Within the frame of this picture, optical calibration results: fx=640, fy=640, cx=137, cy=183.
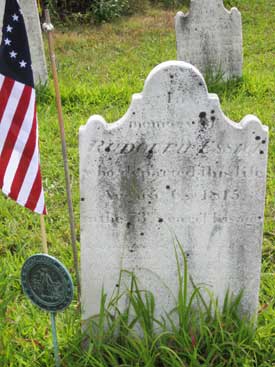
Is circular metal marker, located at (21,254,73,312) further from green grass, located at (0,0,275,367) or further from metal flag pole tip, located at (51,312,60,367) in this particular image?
green grass, located at (0,0,275,367)

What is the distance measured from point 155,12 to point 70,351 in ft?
29.4

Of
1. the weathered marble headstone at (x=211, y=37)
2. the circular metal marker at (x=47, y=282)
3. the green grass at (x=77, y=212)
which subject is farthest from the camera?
the weathered marble headstone at (x=211, y=37)

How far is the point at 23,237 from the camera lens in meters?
Result: 4.07

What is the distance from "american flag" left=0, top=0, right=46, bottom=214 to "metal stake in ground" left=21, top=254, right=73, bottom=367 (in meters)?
0.26

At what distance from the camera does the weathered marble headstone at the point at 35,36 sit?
6.62 metres

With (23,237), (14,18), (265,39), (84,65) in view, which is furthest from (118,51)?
(14,18)

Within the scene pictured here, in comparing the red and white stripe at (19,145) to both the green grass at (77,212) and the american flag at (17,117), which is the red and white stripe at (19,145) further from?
the green grass at (77,212)

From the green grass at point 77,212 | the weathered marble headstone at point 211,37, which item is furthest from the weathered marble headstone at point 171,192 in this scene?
the weathered marble headstone at point 211,37

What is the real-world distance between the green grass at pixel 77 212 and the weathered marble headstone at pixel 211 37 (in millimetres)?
236

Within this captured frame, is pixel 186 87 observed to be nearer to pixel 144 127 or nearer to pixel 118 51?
pixel 144 127

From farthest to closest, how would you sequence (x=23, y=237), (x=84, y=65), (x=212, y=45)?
(x=84, y=65)
(x=212, y=45)
(x=23, y=237)

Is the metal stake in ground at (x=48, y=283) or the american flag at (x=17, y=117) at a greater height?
the american flag at (x=17, y=117)

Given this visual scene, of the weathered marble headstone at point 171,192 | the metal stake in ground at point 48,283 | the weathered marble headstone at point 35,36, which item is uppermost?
the weathered marble headstone at point 35,36

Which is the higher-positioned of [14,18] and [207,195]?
[14,18]
